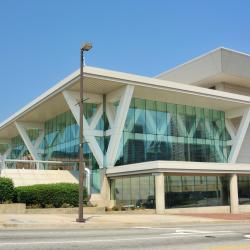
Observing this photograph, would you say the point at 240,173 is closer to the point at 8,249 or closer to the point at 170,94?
the point at 170,94

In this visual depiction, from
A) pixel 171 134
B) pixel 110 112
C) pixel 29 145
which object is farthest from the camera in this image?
pixel 29 145

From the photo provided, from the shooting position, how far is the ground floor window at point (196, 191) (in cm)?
3550

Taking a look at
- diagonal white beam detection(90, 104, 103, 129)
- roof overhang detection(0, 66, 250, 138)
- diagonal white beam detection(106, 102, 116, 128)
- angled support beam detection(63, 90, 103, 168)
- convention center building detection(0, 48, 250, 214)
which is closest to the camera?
convention center building detection(0, 48, 250, 214)

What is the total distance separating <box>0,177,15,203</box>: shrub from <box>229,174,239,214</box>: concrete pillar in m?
18.2

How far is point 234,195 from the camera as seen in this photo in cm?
3706

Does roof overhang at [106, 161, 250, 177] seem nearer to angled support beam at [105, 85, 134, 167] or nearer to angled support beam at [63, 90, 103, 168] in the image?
angled support beam at [105, 85, 134, 167]

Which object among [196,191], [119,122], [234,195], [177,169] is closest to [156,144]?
[119,122]

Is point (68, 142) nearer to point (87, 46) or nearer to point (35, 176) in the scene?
point (35, 176)

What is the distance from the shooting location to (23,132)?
53.9m

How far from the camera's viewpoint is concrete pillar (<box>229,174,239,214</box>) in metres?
37.1

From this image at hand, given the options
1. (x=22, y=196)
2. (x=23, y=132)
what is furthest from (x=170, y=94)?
(x=23, y=132)

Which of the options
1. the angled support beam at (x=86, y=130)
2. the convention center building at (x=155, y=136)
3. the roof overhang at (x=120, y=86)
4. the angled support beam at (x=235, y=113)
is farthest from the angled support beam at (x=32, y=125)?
the angled support beam at (x=235, y=113)

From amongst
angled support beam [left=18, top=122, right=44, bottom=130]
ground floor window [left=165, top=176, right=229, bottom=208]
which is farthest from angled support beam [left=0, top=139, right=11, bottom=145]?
ground floor window [left=165, top=176, right=229, bottom=208]

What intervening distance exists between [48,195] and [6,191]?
9.37 feet
